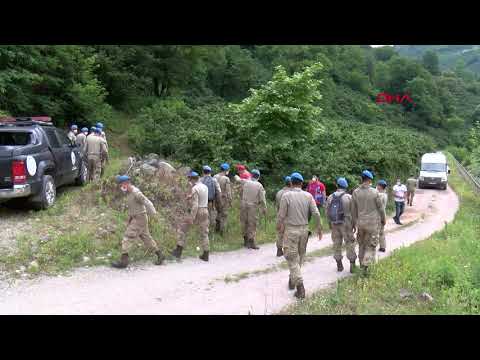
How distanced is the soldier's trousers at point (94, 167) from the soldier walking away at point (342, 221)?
7.46 meters

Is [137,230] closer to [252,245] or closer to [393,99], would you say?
[252,245]

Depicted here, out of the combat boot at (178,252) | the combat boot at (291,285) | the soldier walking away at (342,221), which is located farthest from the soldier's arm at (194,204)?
the soldier walking away at (342,221)

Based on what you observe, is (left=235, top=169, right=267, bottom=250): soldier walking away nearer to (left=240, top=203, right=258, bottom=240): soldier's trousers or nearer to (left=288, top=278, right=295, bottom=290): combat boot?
(left=240, top=203, right=258, bottom=240): soldier's trousers

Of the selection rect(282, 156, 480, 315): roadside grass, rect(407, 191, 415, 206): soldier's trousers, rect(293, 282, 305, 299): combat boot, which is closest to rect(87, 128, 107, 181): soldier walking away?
rect(293, 282, 305, 299): combat boot

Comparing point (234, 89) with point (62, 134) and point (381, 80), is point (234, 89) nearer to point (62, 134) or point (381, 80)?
point (62, 134)

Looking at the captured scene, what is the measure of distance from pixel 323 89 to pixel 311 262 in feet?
169

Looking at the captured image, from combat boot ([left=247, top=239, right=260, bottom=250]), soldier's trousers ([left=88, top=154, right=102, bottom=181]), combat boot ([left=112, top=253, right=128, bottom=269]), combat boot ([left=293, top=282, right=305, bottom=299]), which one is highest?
soldier's trousers ([left=88, top=154, right=102, bottom=181])

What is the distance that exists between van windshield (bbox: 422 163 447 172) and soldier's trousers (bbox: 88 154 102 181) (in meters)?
23.8

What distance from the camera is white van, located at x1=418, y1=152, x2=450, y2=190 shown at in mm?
29297

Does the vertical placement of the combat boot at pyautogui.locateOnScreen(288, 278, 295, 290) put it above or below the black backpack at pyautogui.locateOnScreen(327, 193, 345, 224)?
below

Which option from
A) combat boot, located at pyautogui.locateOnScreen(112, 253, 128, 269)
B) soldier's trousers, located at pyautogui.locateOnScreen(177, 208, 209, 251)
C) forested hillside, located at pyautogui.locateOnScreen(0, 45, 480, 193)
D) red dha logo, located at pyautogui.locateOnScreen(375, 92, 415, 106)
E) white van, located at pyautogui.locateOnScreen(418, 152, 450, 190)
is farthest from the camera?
red dha logo, located at pyautogui.locateOnScreen(375, 92, 415, 106)

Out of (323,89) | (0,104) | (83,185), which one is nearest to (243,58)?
(323,89)

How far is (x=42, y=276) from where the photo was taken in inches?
314

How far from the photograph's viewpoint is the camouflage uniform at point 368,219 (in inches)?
341
